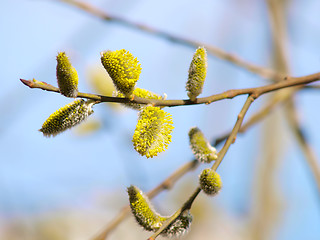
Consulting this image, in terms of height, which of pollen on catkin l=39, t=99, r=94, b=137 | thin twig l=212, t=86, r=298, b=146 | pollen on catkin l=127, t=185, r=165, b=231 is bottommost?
pollen on catkin l=127, t=185, r=165, b=231

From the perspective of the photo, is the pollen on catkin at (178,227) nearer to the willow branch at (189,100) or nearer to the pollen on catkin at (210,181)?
the pollen on catkin at (210,181)

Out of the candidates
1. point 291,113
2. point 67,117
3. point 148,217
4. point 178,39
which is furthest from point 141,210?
point 291,113

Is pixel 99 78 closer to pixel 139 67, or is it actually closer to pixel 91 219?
pixel 139 67

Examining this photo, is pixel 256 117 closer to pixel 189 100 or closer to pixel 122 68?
pixel 189 100

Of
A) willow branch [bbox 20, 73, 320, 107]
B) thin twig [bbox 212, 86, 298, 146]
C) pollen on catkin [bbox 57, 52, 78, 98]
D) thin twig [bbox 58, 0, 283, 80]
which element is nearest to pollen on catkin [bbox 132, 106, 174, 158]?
willow branch [bbox 20, 73, 320, 107]

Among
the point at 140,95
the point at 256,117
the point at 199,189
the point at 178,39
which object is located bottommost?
the point at 199,189

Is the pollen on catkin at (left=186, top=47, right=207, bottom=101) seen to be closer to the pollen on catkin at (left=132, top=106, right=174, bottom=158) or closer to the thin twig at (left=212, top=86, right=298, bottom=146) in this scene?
the pollen on catkin at (left=132, top=106, right=174, bottom=158)

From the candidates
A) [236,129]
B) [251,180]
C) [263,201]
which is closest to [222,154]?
[236,129]
